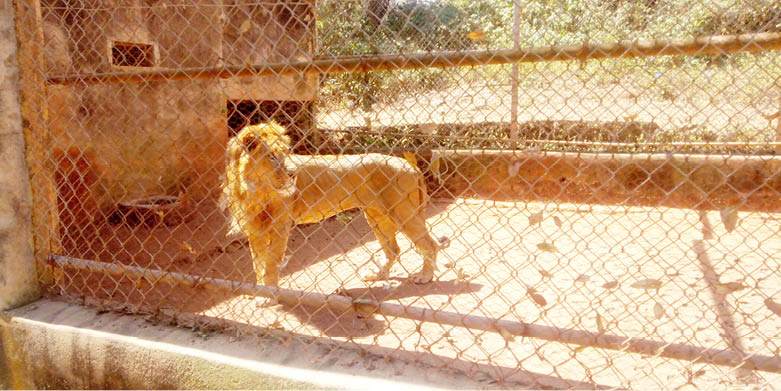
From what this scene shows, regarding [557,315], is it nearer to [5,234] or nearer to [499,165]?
[499,165]

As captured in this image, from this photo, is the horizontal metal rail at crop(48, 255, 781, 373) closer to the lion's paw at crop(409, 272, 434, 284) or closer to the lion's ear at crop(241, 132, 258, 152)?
the lion's ear at crop(241, 132, 258, 152)

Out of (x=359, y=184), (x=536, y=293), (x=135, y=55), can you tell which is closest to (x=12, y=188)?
(x=536, y=293)

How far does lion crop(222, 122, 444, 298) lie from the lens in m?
3.29

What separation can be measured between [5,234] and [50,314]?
1.48 feet

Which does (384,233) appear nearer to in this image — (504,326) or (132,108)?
(504,326)

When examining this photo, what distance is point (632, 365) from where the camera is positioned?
111 inches

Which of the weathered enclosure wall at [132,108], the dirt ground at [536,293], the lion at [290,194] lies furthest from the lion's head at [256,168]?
the weathered enclosure wall at [132,108]

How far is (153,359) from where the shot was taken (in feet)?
7.14

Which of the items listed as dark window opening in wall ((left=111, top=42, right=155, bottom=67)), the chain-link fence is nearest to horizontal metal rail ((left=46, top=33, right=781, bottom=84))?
the chain-link fence

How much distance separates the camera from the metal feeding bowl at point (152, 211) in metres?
6.10

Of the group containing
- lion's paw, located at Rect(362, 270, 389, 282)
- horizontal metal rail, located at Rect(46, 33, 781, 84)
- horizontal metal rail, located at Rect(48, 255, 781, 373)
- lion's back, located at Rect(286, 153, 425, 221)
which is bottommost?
lion's paw, located at Rect(362, 270, 389, 282)

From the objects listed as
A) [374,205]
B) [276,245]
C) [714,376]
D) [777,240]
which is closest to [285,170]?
[276,245]

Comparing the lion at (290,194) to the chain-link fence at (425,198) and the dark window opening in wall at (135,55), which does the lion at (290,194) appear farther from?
the dark window opening in wall at (135,55)

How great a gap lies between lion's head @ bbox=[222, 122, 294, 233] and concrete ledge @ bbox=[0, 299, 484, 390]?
1040mm
